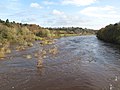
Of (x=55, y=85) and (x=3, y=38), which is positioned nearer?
(x=55, y=85)

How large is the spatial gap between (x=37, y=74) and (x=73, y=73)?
4329 mm

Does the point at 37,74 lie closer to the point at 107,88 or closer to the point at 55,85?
the point at 55,85

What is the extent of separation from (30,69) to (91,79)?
8.46 m

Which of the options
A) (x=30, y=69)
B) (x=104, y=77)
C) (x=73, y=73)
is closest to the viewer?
(x=104, y=77)

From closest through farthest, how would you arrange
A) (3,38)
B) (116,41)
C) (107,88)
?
(107,88), (116,41), (3,38)

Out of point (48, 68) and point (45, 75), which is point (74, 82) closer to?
point (45, 75)

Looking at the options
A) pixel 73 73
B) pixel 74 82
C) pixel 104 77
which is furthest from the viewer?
pixel 73 73

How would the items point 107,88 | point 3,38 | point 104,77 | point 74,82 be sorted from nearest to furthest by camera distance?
point 107,88 < point 74,82 < point 104,77 < point 3,38

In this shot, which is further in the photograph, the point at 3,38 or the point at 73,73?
the point at 3,38

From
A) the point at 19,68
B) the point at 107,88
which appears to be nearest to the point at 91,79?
the point at 107,88

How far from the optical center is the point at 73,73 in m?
25.8

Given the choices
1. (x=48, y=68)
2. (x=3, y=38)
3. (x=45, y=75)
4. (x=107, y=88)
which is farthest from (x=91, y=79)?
(x=3, y=38)

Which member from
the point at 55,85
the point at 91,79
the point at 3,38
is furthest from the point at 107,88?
the point at 3,38

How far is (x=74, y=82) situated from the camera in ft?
72.6
